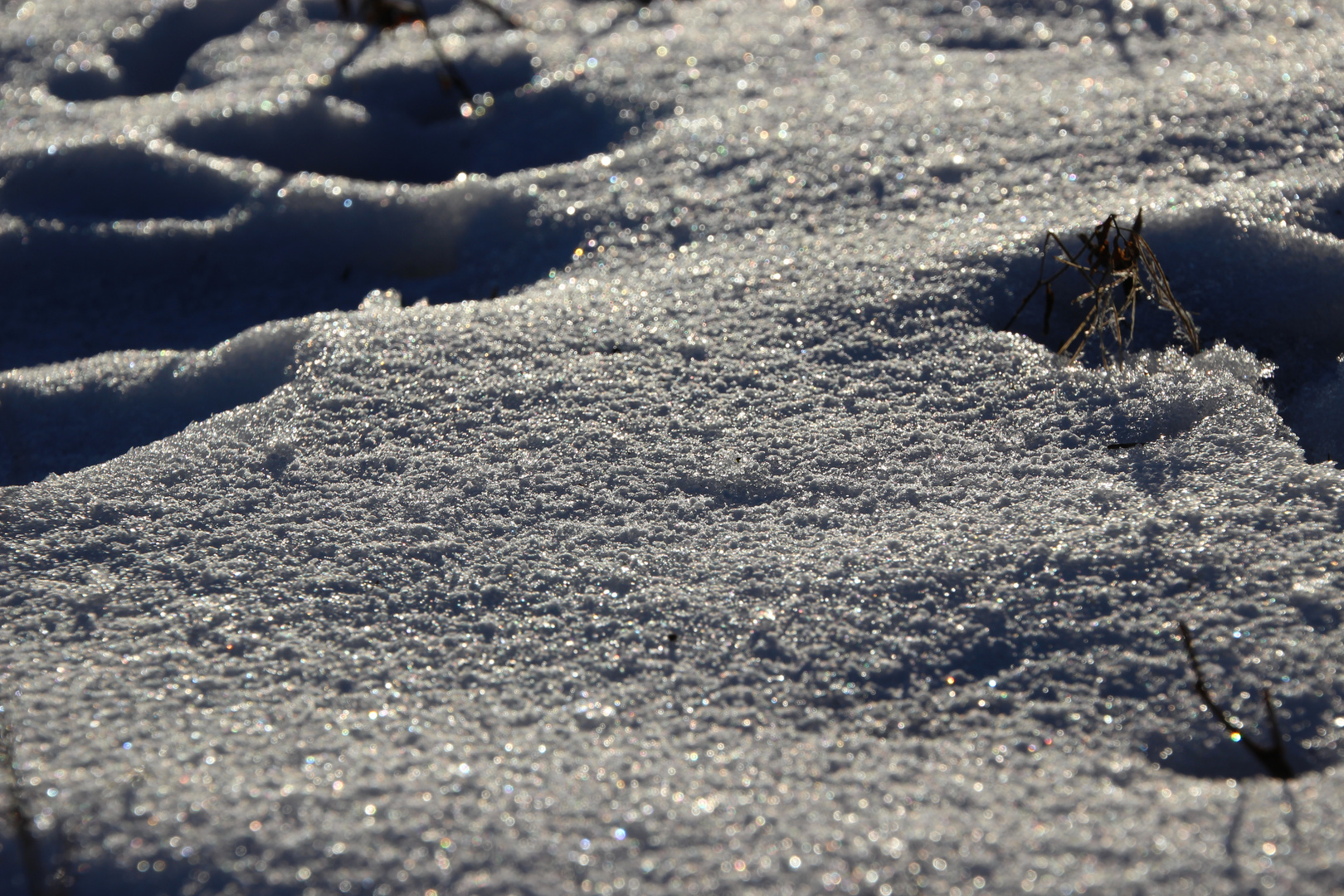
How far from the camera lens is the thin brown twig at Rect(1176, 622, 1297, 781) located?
774 millimetres

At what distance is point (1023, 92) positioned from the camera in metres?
1.67

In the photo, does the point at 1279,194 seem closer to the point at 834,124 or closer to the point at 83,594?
the point at 834,124

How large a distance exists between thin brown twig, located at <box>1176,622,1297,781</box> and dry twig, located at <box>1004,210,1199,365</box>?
449 mm

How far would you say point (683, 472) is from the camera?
1.09m

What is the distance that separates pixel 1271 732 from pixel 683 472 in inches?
24.7

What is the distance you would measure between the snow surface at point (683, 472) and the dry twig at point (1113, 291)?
0.04 m

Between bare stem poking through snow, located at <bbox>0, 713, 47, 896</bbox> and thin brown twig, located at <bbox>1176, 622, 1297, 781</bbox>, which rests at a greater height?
thin brown twig, located at <bbox>1176, 622, 1297, 781</bbox>

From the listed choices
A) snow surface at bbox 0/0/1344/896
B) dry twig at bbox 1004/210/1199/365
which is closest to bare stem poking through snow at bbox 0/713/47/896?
snow surface at bbox 0/0/1344/896

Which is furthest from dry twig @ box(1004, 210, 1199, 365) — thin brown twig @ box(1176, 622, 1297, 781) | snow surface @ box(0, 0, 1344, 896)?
thin brown twig @ box(1176, 622, 1297, 781)

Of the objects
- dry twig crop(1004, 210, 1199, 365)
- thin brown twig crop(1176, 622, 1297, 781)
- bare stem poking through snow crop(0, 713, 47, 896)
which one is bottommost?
bare stem poking through snow crop(0, 713, 47, 896)

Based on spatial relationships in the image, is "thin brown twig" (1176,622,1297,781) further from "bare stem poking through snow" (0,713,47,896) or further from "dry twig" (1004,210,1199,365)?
"bare stem poking through snow" (0,713,47,896)

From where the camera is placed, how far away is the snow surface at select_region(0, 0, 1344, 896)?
76 cm

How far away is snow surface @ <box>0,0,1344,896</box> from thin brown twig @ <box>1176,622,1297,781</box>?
10 millimetres

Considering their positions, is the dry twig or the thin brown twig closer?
the thin brown twig
